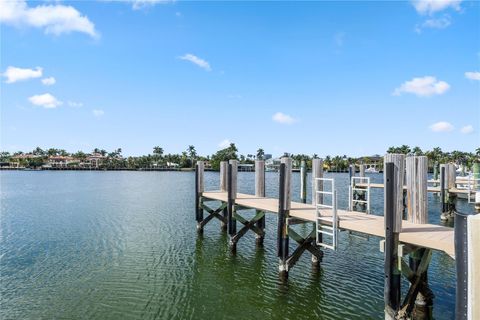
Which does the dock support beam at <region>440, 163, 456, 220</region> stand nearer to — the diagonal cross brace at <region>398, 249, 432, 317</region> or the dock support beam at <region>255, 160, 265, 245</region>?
the dock support beam at <region>255, 160, 265, 245</region>

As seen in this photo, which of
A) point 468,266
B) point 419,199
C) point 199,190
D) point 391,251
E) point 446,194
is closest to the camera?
point 468,266

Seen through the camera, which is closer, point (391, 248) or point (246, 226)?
point (391, 248)

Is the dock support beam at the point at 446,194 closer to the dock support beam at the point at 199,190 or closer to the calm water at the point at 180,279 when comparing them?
the calm water at the point at 180,279

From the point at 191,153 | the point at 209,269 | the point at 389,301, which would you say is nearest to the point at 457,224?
the point at 389,301

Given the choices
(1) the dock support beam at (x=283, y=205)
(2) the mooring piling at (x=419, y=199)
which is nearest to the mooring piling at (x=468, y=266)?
(2) the mooring piling at (x=419, y=199)

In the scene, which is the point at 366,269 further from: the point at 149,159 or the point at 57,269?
the point at 149,159

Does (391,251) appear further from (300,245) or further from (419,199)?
(300,245)

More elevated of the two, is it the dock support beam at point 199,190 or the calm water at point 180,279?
the dock support beam at point 199,190

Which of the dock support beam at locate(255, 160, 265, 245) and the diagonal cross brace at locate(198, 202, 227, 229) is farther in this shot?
the diagonal cross brace at locate(198, 202, 227, 229)

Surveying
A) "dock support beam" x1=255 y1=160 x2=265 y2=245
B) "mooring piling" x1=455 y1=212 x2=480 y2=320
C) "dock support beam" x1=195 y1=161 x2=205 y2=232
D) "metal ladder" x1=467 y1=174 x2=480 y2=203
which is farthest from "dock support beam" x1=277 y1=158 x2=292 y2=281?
"metal ladder" x1=467 y1=174 x2=480 y2=203

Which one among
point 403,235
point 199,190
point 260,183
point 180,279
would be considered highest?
point 260,183

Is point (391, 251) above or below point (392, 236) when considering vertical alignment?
below

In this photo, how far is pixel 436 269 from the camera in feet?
43.7

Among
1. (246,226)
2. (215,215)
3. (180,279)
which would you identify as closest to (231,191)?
(246,226)
